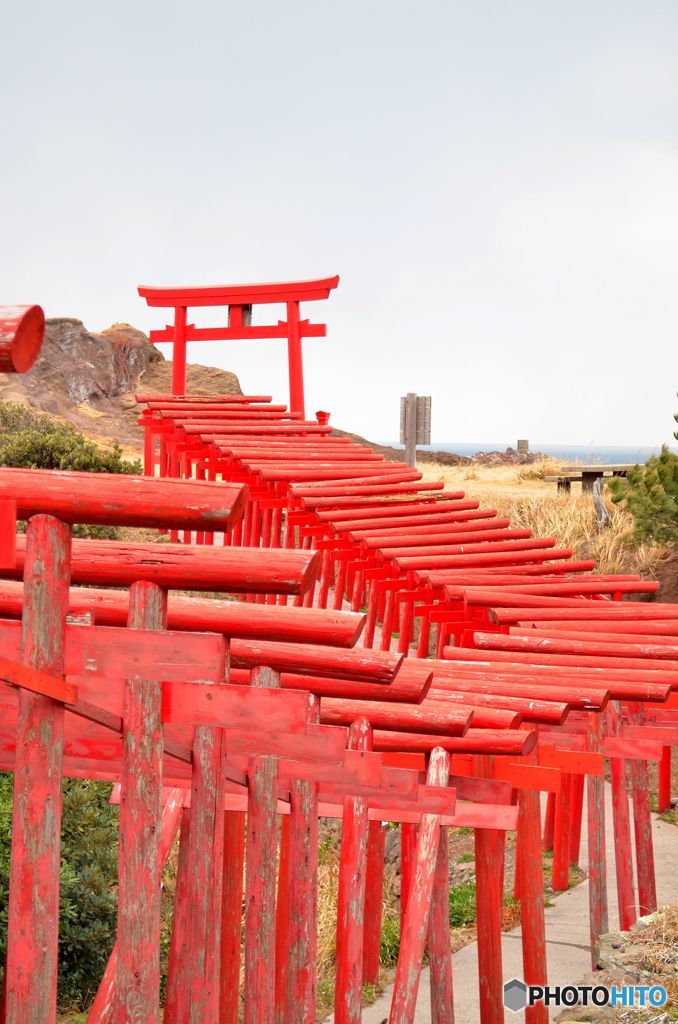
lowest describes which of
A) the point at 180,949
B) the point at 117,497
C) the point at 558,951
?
the point at 558,951

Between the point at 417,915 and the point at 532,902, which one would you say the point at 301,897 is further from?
the point at 532,902

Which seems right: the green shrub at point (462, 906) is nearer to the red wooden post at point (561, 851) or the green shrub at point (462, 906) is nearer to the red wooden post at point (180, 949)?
the red wooden post at point (561, 851)

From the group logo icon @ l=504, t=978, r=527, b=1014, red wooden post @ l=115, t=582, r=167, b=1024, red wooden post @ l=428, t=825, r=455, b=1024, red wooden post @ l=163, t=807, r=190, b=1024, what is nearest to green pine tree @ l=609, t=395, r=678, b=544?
logo icon @ l=504, t=978, r=527, b=1014

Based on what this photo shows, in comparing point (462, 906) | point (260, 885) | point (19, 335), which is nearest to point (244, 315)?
point (462, 906)

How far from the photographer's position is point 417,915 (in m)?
4.45

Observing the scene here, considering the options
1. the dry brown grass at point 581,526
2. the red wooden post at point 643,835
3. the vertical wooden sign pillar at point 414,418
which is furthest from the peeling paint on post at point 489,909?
the vertical wooden sign pillar at point 414,418

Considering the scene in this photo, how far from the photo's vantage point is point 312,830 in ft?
13.6

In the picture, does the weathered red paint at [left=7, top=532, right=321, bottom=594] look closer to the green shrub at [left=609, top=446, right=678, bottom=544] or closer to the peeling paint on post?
the peeling paint on post

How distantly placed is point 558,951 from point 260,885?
394 cm

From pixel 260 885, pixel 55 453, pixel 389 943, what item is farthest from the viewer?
pixel 55 453

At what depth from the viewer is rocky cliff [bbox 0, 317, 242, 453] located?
93.4ft

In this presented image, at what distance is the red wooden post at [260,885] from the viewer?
3824mm

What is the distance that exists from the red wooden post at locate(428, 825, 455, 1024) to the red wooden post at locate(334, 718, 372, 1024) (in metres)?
0.36

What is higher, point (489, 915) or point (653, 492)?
point (653, 492)
